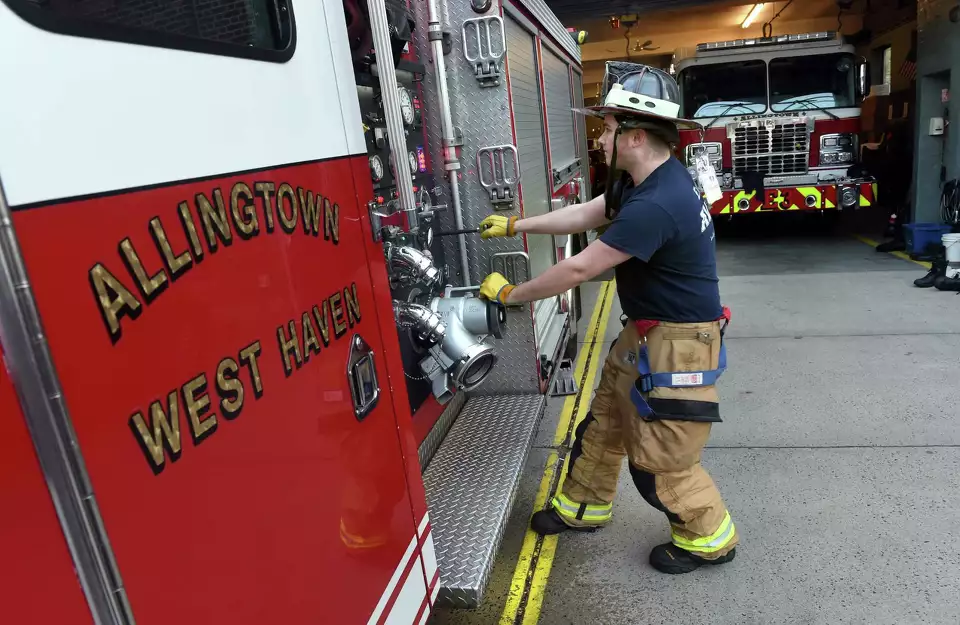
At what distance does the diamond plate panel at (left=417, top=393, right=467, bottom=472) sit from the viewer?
125 inches

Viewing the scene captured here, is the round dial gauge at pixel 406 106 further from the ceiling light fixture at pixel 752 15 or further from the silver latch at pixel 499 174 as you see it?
the ceiling light fixture at pixel 752 15

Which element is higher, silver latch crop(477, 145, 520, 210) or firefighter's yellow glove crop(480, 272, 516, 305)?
silver latch crop(477, 145, 520, 210)

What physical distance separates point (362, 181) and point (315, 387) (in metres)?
0.61

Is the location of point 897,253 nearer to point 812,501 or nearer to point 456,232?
point 812,501

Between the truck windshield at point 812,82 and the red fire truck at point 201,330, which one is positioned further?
the truck windshield at point 812,82

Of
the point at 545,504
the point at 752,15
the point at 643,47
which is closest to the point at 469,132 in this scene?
the point at 545,504

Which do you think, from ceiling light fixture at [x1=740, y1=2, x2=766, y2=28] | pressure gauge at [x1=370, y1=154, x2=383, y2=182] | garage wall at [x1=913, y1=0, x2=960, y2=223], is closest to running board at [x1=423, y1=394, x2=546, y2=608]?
pressure gauge at [x1=370, y1=154, x2=383, y2=182]

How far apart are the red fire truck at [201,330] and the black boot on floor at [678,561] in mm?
836

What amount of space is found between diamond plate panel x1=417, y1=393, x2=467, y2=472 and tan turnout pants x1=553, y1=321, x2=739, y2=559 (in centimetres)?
70

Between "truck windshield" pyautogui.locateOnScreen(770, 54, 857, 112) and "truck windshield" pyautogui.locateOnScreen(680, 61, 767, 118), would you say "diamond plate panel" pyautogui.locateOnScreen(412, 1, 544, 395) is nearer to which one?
"truck windshield" pyautogui.locateOnScreen(680, 61, 767, 118)

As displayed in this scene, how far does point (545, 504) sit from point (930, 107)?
789cm

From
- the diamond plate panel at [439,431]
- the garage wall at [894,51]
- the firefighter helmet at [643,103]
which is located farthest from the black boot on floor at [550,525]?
the garage wall at [894,51]

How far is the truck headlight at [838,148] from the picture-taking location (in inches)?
364

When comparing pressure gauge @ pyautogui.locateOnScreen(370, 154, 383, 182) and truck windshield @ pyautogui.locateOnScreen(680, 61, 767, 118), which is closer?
pressure gauge @ pyautogui.locateOnScreen(370, 154, 383, 182)
